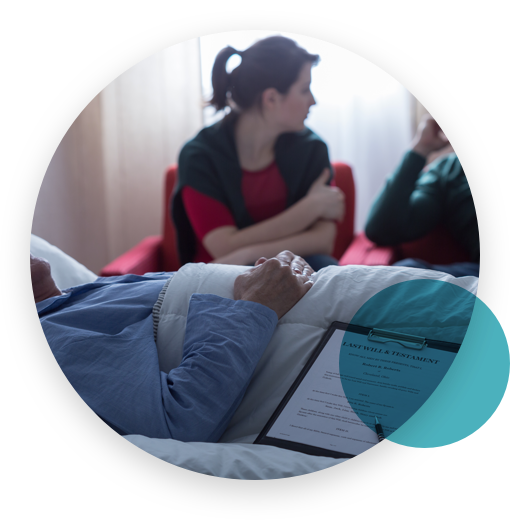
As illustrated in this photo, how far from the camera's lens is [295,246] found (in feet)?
3.61

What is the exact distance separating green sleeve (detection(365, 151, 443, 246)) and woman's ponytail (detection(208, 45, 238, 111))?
1.93 ft

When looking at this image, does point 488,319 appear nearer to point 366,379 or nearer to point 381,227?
point 366,379

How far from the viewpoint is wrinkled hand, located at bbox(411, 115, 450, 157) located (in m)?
1.28

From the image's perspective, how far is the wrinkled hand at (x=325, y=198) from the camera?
1257mm

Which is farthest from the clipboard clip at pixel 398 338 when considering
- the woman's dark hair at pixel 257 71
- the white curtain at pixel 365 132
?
the white curtain at pixel 365 132

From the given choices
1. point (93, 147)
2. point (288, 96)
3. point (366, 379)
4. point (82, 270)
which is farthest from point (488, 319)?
point (93, 147)

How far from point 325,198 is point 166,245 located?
0.60 metres

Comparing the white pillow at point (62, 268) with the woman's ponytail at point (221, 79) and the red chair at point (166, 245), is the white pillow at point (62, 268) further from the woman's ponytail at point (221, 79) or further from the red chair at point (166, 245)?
the woman's ponytail at point (221, 79)

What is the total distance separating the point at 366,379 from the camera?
56 centimetres

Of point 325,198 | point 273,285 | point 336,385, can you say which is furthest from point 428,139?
point 336,385
